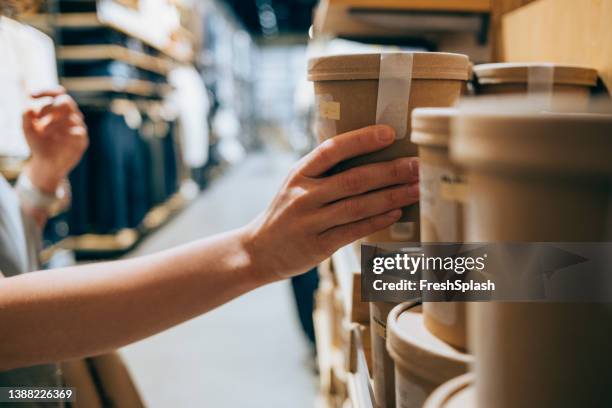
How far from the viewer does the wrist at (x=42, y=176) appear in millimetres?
1483

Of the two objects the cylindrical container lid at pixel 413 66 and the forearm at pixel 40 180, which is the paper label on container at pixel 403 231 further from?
the forearm at pixel 40 180

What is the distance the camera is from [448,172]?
56 centimetres

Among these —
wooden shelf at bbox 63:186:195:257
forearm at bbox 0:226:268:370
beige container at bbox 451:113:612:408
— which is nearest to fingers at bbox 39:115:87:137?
forearm at bbox 0:226:268:370

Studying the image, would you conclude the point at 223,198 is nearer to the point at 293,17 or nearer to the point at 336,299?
the point at 336,299

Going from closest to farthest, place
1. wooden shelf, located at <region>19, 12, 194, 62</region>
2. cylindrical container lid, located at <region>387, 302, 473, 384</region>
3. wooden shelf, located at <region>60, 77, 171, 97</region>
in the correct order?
cylindrical container lid, located at <region>387, 302, 473, 384</region> → wooden shelf, located at <region>19, 12, 194, 62</region> → wooden shelf, located at <region>60, 77, 171, 97</region>

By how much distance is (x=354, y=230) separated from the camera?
30.4 inches

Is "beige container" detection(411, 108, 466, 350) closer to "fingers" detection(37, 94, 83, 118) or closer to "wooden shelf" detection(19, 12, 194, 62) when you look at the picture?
"fingers" detection(37, 94, 83, 118)

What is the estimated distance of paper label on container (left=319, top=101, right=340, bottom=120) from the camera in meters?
0.83

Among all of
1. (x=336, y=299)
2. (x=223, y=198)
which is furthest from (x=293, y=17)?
(x=336, y=299)

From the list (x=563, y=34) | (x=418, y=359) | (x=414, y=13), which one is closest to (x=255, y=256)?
(x=418, y=359)

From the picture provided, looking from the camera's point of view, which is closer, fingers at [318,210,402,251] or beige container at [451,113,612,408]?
beige container at [451,113,612,408]

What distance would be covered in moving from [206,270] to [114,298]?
144mm

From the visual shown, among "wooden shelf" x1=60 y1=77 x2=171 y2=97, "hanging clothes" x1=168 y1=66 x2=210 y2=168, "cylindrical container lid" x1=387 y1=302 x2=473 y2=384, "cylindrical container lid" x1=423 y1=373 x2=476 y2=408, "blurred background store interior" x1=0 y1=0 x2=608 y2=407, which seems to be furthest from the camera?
"hanging clothes" x1=168 y1=66 x2=210 y2=168

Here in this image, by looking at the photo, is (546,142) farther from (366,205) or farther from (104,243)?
(104,243)
